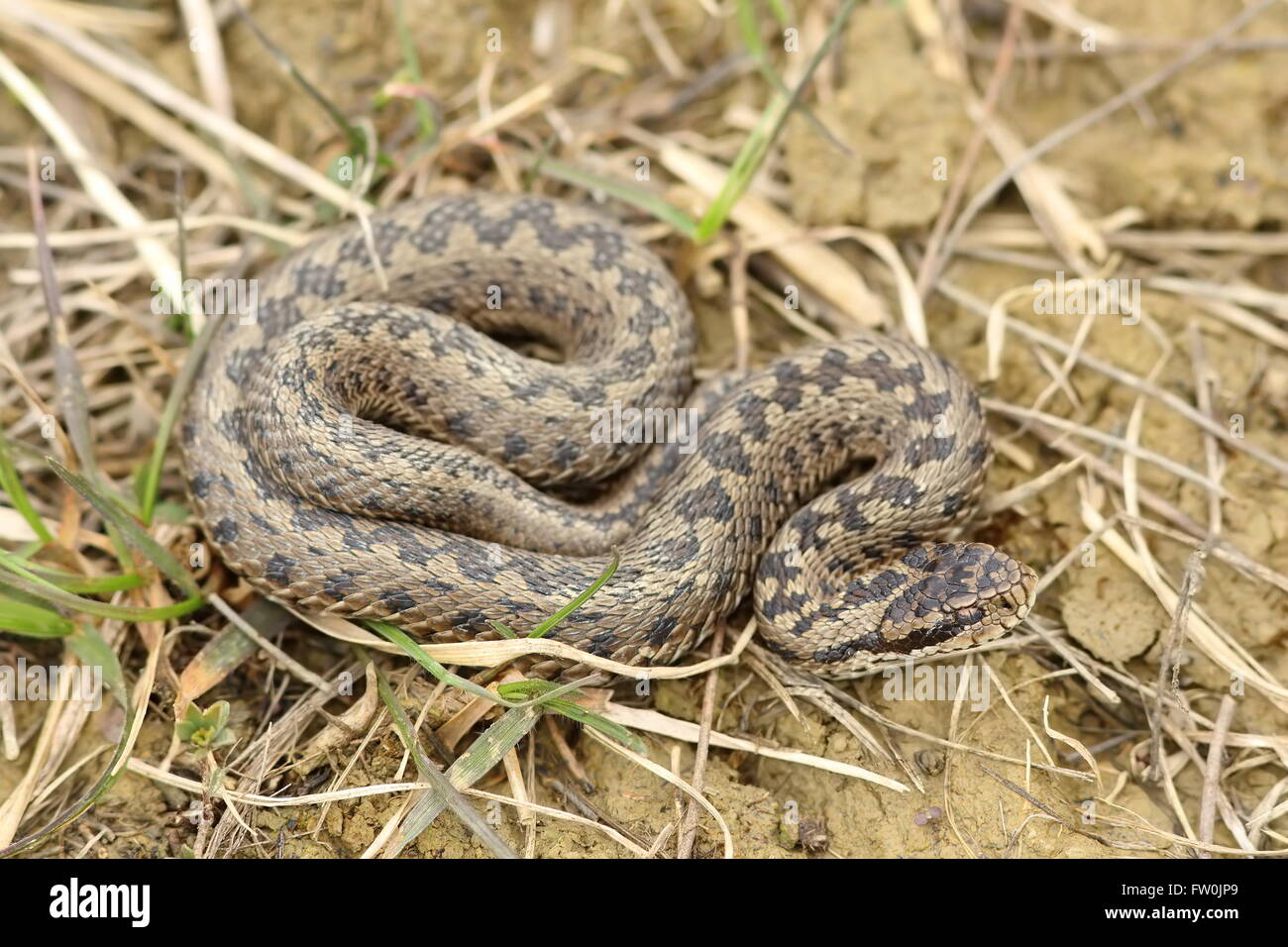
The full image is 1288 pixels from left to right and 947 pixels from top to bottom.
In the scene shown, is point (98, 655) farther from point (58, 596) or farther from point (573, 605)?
point (573, 605)

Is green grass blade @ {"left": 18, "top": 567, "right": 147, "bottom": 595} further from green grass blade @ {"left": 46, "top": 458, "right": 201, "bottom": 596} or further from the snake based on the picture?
the snake

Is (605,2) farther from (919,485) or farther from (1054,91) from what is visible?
(919,485)

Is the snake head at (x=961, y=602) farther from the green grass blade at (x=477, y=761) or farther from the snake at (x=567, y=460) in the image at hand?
the green grass blade at (x=477, y=761)

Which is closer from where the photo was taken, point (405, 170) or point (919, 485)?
point (919, 485)

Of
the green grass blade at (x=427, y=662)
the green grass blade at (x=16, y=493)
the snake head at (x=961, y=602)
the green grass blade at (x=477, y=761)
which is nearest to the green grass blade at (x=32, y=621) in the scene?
the green grass blade at (x=16, y=493)

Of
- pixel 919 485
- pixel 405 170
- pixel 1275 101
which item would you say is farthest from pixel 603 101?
pixel 1275 101
